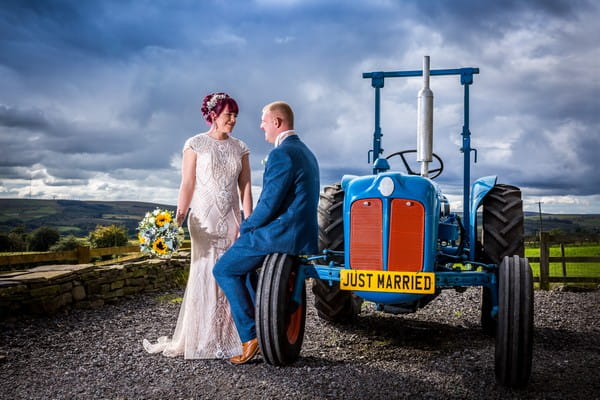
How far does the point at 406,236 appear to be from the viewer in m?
4.23

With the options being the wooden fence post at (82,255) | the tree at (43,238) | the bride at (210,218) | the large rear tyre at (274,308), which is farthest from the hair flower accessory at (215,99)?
the tree at (43,238)

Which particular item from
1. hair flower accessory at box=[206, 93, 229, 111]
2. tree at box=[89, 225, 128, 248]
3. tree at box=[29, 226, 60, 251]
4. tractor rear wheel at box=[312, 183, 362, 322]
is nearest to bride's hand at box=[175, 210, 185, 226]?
hair flower accessory at box=[206, 93, 229, 111]

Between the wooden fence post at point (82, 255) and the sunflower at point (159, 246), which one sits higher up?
the sunflower at point (159, 246)

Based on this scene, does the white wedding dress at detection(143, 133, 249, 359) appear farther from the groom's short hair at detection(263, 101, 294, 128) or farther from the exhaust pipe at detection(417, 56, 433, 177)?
the exhaust pipe at detection(417, 56, 433, 177)

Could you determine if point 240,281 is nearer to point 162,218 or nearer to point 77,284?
point 162,218

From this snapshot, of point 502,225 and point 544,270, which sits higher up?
point 502,225

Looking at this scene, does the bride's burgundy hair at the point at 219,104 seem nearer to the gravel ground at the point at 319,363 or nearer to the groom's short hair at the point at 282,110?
the groom's short hair at the point at 282,110

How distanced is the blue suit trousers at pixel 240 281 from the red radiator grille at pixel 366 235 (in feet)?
2.39

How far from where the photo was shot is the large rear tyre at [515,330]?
3.80 meters

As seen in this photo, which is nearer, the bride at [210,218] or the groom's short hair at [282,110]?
the groom's short hair at [282,110]

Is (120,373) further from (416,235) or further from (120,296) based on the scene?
(120,296)

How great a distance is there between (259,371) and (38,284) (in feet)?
12.4

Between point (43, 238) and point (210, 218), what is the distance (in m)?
15.3

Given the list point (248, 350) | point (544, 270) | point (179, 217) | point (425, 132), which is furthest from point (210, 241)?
point (544, 270)
